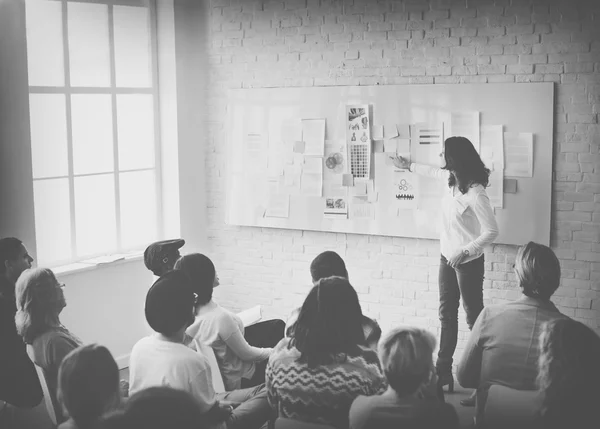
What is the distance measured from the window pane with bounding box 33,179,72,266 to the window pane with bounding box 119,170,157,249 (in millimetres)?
612

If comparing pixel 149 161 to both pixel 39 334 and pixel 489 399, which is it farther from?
pixel 489 399

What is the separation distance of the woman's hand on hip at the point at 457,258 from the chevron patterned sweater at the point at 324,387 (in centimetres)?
236

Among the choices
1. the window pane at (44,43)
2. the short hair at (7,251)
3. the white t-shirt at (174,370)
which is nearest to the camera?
the white t-shirt at (174,370)

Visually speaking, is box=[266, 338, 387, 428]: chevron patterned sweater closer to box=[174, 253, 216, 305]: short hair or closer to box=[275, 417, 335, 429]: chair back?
box=[275, 417, 335, 429]: chair back

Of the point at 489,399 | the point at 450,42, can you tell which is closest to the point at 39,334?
the point at 489,399

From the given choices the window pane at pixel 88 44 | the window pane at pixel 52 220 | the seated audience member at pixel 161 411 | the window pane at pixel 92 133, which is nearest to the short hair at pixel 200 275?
the seated audience member at pixel 161 411

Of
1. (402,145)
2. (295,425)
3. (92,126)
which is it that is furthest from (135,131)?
(295,425)

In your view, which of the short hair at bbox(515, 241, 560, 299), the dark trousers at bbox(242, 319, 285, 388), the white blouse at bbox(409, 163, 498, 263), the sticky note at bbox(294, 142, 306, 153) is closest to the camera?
the short hair at bbox(515, 241, 560, 299)

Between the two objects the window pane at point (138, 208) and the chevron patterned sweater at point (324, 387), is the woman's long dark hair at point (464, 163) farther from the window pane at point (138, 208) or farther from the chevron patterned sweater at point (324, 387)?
the window pane at point (138, 208)

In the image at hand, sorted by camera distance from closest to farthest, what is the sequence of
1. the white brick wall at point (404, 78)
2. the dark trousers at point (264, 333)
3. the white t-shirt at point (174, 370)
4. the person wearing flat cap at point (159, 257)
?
the white t-shirt at point (174, 370), the dark trousers at point (264, 333), the person wearing flat cap at point (159, 257), the white brick wall at point (404, 78)

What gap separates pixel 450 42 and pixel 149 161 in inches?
110

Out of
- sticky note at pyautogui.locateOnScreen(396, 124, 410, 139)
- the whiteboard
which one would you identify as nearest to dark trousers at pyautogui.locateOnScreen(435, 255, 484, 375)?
the whiteboard

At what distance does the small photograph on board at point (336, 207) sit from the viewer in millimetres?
6301

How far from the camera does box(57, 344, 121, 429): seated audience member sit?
2.56 metres
